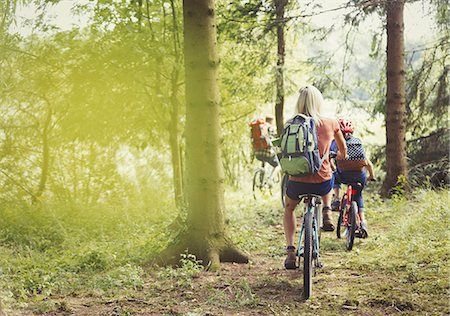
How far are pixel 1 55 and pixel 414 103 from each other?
28.0 feet

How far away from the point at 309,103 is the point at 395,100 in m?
6.16

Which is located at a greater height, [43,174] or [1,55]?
[1,55]

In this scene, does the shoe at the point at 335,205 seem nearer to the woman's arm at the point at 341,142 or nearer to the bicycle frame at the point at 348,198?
the bicycle frame at the point at 348,198

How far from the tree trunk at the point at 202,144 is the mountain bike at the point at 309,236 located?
4.35 ft

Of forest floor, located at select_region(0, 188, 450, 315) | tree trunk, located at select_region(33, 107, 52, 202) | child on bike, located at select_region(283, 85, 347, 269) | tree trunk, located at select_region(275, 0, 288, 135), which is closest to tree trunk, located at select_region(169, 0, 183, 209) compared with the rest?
tree trunk, located at select_region(275, 0, 288, 135)

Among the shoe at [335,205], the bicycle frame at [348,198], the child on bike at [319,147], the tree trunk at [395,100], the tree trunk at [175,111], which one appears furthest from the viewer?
the tree trunk at [395,100]

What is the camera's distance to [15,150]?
10.7 metres

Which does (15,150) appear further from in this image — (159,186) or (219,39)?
(219,39)

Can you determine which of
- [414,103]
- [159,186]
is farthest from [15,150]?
[414,103]

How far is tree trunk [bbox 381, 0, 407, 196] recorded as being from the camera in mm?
10703

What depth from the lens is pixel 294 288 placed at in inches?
213

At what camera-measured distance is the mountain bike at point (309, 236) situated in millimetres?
5020

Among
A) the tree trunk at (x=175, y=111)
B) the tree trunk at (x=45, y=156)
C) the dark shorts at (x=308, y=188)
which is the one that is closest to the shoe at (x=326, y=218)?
the dark shorts at (x=308, y=188)

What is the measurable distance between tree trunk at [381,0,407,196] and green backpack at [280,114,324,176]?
5.96m
